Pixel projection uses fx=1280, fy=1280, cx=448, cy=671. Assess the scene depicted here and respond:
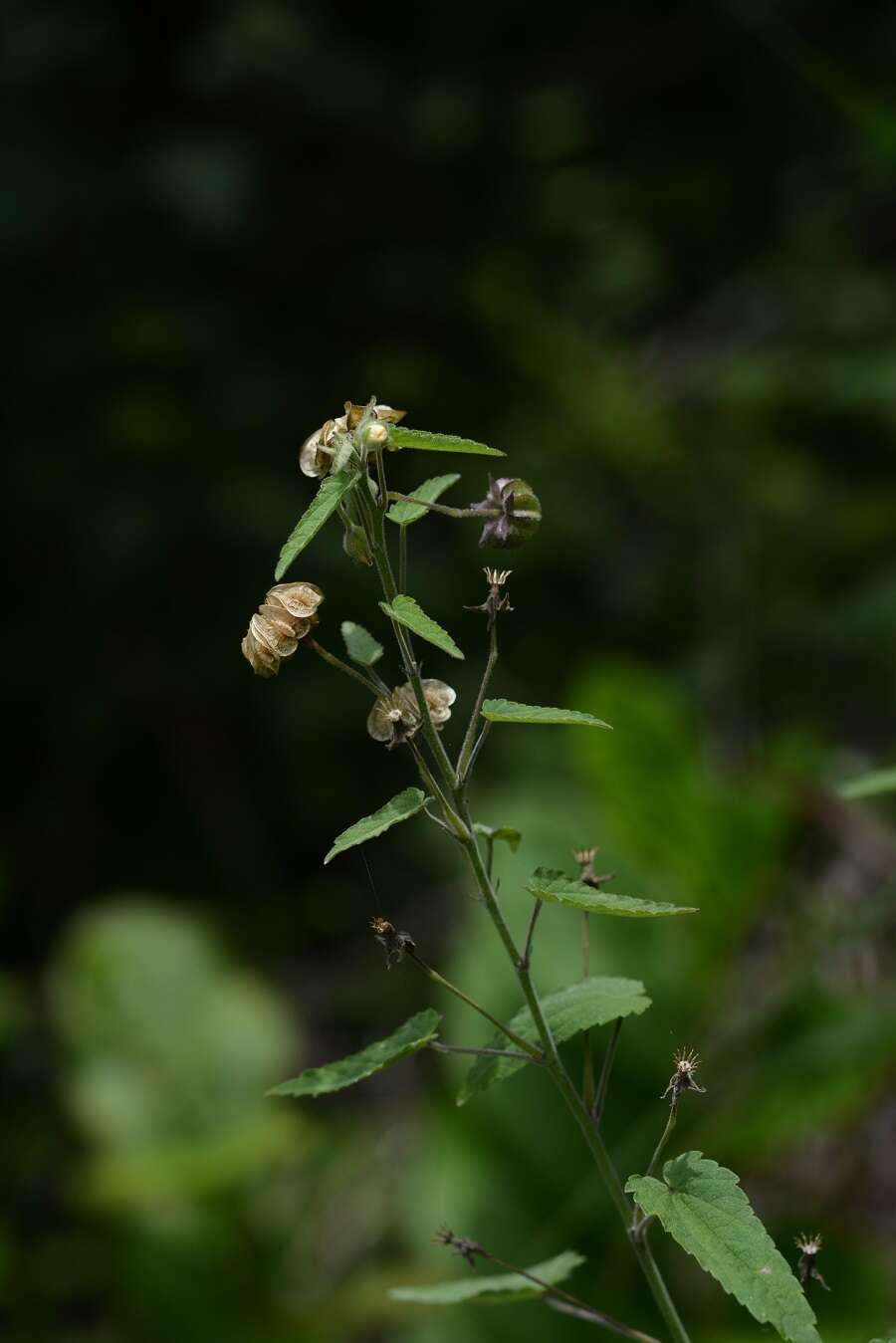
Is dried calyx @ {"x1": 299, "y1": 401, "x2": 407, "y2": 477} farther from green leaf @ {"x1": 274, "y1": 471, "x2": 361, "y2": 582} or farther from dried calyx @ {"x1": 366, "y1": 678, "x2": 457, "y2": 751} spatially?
dried calyx @ {"x1": 366, "y1": 678, "x2": 457, "y2": 751}

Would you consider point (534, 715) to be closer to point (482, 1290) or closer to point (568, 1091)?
point (568, 1091)

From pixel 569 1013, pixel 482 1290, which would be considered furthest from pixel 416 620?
pixel 482 1290

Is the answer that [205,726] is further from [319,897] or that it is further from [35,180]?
[35,180]

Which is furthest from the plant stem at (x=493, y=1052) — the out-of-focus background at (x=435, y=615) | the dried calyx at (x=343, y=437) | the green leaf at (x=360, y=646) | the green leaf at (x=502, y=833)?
the out-of-focus background at (x=435, y=615)

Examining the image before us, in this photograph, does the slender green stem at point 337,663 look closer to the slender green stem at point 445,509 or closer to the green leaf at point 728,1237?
the slender green stem at point 445,509

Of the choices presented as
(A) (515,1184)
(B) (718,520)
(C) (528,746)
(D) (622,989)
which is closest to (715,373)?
(B) (718,520)

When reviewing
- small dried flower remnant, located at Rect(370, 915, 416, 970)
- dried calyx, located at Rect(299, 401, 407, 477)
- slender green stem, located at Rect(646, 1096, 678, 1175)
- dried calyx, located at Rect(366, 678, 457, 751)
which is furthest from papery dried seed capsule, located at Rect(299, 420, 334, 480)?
slender green stem, located at Rect(646, 1096, 678, 1175)
